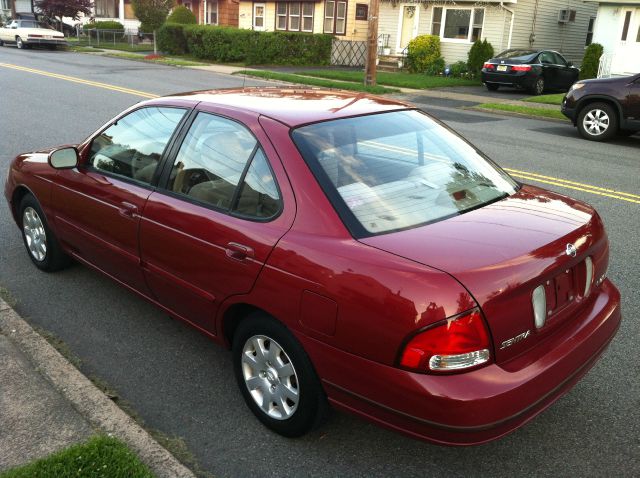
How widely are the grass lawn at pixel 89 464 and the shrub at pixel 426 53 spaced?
2664 cm

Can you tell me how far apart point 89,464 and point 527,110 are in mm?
15700

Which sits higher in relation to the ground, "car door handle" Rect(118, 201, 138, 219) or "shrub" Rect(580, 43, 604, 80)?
"shrub" Rect(580, 43, 604, 80)

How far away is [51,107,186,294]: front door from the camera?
3.93 m

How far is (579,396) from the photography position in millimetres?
3580

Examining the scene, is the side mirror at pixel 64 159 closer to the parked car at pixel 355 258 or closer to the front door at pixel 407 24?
the parked car at pixel 355 258

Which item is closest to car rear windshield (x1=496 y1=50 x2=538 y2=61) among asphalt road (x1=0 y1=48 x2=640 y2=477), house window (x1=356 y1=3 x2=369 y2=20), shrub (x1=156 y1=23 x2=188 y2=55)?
house window (x1=356 y1=3 x2=369 y2=20)

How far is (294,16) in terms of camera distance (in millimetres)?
36031

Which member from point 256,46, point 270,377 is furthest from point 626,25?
point 270,377

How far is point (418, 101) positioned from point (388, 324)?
17.0 m

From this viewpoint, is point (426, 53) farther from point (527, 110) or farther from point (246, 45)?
point (527, 110)

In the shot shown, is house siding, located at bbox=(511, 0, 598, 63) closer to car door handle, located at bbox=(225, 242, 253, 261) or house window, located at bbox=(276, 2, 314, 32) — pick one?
house window, located at bbox=(276, 2, 314, 32)

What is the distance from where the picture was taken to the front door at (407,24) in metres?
29.0

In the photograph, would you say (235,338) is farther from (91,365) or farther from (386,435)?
(91,365)

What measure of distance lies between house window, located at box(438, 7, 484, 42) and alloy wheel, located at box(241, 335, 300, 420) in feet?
87.0
